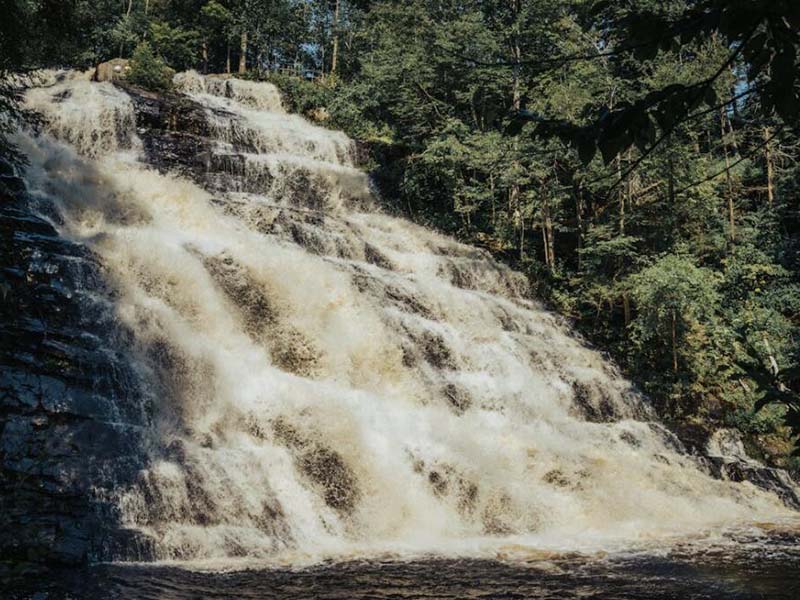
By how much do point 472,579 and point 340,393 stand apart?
5.01 m

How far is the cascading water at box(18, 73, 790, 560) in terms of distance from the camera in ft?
27.6

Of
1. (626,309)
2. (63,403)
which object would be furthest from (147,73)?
(63,403)

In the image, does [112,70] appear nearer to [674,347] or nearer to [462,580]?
[674,347]

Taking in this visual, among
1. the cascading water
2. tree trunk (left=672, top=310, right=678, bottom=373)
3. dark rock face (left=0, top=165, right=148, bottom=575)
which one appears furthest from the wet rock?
dark rock face (left=0, top=165, right=148, bottom=575)

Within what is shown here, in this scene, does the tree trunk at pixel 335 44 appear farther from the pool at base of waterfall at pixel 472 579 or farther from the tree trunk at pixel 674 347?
the pool at base of waterfall at pixel 472 579

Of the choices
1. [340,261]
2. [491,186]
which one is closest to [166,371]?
[340,261]

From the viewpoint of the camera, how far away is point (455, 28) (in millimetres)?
26094

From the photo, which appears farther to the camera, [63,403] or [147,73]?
[147,73]

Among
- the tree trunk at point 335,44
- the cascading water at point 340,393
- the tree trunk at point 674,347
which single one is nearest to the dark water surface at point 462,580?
the cascading water at point 340,393

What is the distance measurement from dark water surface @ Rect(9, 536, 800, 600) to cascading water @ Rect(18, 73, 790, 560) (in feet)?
2.61

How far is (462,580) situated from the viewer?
6.51m

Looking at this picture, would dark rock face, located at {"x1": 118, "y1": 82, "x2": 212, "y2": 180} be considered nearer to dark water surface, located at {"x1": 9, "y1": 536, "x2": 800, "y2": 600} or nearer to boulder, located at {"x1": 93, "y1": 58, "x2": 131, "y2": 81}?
boulder, located at {"x1": 93, "y1": 58, "x2": 131, "y2": 81}

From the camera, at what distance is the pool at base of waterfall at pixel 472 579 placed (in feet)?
19.2

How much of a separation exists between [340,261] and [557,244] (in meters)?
11.9
